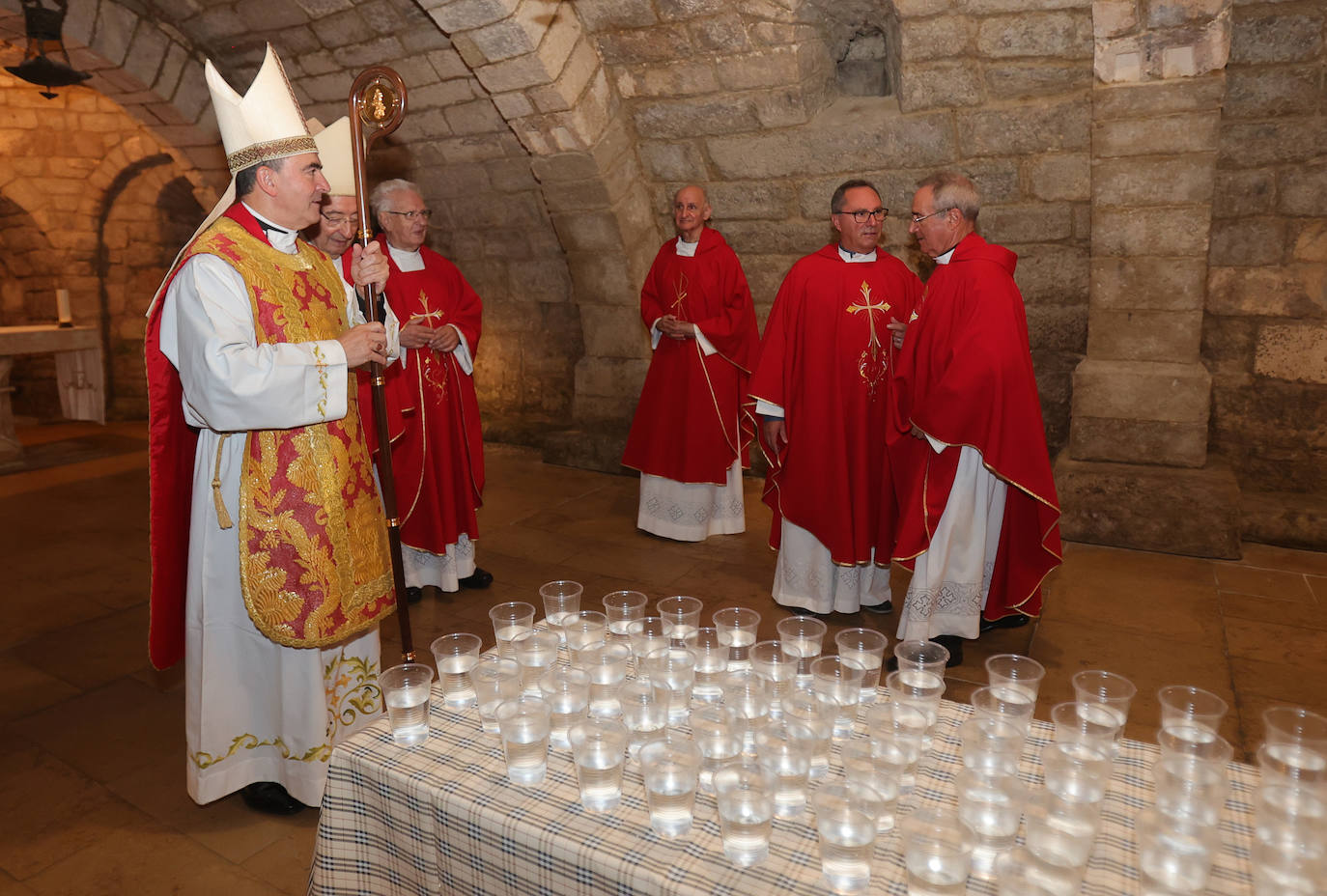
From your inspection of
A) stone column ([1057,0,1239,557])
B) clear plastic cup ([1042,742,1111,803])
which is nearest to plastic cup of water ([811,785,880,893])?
clear plastic cup ([1042,742,1111,803])

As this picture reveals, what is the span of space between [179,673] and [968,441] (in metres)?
3.30

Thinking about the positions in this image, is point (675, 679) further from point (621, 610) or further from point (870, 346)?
point (870, 346)

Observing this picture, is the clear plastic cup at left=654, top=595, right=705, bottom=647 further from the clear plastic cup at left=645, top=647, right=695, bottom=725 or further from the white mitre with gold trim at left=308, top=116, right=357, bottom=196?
the white mitre with gold trim at left=308, top=116, right=357, bottom=196

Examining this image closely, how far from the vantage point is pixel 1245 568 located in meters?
4.59

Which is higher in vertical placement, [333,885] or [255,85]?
[255,85]

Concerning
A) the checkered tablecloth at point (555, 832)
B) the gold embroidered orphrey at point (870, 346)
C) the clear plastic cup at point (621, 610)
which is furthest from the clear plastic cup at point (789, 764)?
the gold embroidered orphrey at point (870, 346)

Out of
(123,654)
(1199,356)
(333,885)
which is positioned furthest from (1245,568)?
(123,654)

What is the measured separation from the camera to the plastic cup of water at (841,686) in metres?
1.48

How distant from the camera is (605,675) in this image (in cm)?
156

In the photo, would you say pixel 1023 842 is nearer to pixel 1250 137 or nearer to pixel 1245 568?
pixel 1245 568

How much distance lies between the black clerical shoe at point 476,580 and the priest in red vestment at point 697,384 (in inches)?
46.3

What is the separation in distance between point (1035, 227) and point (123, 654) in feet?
17.8

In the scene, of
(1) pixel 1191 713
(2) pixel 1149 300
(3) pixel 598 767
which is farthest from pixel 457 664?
(2) pixel 1149 300

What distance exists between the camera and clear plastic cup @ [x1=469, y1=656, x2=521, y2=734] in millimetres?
1473
